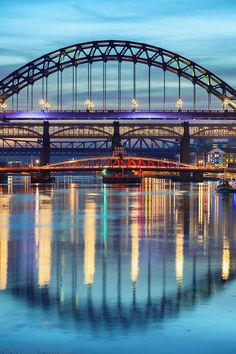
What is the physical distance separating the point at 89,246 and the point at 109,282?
1150cm

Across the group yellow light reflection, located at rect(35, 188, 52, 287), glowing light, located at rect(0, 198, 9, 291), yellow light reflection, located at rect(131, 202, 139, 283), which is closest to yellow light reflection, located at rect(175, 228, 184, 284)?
yellow light reflection, located at rect(131, 202, 139, 283)

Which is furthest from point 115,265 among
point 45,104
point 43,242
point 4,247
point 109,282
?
point 45,104

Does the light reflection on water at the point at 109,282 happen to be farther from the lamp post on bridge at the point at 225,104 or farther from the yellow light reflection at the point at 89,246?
the lamp post on bridge at the point at 225,104

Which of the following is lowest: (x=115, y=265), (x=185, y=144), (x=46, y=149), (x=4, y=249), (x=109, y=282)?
(x=109, y=282)

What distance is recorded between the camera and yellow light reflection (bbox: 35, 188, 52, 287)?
2770cm

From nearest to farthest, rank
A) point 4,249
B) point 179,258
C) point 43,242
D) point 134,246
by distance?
point 179,258, point 4,249, point 134,246, point 43,242

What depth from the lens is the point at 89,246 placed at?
37562 millimetres

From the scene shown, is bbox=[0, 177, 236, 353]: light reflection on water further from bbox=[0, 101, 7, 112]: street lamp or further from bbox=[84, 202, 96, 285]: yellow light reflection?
bbox=[0, 101, 7, 112]: street lamp

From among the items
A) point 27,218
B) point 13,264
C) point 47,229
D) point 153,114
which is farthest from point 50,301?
point 153,114

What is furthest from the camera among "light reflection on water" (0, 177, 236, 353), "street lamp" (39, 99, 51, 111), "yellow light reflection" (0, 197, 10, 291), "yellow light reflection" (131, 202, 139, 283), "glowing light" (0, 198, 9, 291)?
"street lamp" (39, 99, 51, 111)

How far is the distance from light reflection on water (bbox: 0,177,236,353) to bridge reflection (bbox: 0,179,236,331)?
3 cm

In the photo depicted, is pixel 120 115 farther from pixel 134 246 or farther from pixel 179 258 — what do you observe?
pixel 179 258

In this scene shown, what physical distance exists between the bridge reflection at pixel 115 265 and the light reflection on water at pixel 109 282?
0.03m

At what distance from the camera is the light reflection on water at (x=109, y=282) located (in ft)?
62.6
